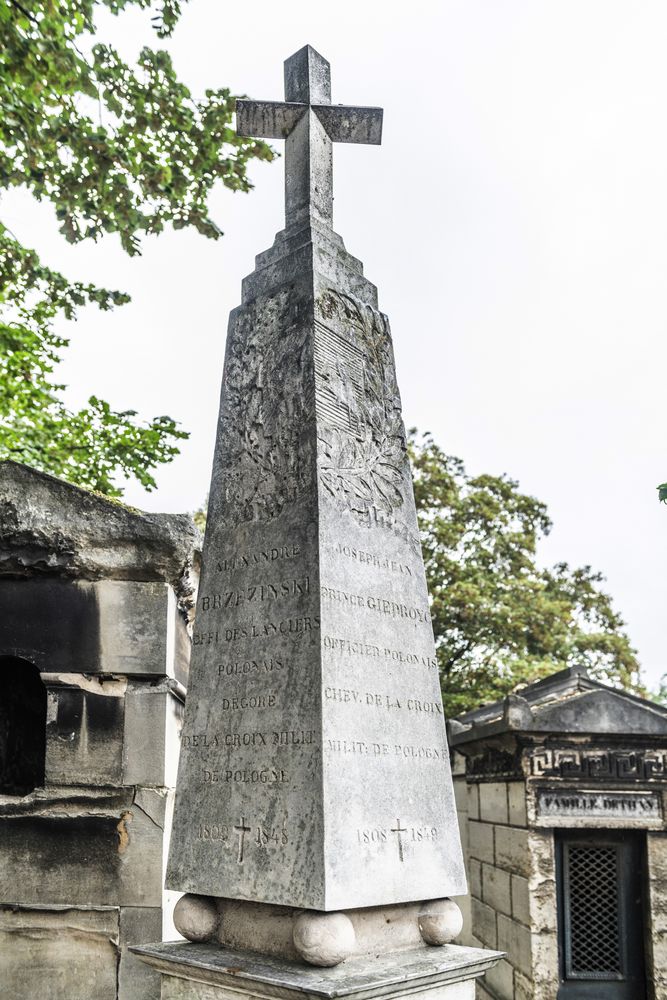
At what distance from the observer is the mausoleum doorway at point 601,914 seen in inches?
256

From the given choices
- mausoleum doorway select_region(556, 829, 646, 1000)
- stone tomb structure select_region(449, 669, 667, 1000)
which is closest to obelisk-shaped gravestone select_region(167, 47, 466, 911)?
stone tomb structure select_region(449, 669, 667, 1000)

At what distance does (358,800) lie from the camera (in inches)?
118

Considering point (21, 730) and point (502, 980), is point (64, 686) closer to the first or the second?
point (21, 730)

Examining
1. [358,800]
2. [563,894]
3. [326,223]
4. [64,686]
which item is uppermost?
[326,223]

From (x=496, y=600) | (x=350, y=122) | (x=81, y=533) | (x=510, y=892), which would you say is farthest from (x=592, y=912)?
(x=496, y=600)

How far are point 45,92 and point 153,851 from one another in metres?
5.92

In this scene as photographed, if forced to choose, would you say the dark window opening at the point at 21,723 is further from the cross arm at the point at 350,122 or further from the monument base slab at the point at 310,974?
the cross arm at the point at 350,122

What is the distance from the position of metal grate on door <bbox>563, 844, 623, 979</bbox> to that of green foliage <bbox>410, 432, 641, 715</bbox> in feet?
31.4

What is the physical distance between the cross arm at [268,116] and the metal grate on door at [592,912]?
548cm

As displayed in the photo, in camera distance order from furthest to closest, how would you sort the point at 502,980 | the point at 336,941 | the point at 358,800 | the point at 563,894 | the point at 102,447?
the point at 102,447, the point at 502,980, the point at 563,894, the point at 358,800, the point at 336,941

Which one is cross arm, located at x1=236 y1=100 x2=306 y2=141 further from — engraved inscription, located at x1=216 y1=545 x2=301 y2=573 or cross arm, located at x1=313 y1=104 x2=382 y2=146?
engraved inscription, located at x1=216 y1=545 x2=301 y2=573

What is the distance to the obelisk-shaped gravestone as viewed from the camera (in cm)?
299

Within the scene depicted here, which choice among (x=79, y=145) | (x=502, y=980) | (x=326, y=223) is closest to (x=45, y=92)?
(x=79, y=145)

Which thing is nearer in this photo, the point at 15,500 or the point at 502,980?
the point at 15,500
